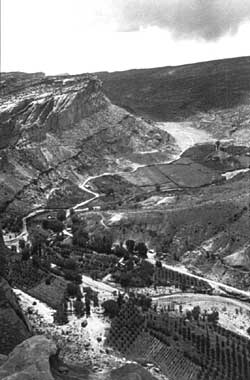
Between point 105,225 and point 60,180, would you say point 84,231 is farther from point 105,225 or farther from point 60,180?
point 60,180

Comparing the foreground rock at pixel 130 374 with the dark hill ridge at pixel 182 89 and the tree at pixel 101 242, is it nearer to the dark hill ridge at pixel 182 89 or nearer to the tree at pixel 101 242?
the tree at pixel 101 242

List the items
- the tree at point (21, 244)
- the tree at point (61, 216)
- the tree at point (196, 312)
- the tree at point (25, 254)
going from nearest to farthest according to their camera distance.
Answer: the tree at point (196, 312), the tree at point (25, 254), the tree at point (21, 244), the tree at point (61, 216)

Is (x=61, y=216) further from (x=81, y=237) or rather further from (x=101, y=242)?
(x=101, y=242)

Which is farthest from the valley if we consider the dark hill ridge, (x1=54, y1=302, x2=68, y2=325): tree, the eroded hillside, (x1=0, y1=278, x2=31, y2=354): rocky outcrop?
the dark hill ridge

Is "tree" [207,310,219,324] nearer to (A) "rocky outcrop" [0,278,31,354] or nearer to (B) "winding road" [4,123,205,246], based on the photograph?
(A) "rocky outcrop" [0,278,31,354]

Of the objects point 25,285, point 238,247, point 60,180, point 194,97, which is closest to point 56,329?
point 25,285

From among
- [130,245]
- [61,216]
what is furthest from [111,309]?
[61,216]

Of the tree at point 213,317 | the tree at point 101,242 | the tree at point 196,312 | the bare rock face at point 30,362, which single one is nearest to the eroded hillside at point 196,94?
the tree at point 101,242
